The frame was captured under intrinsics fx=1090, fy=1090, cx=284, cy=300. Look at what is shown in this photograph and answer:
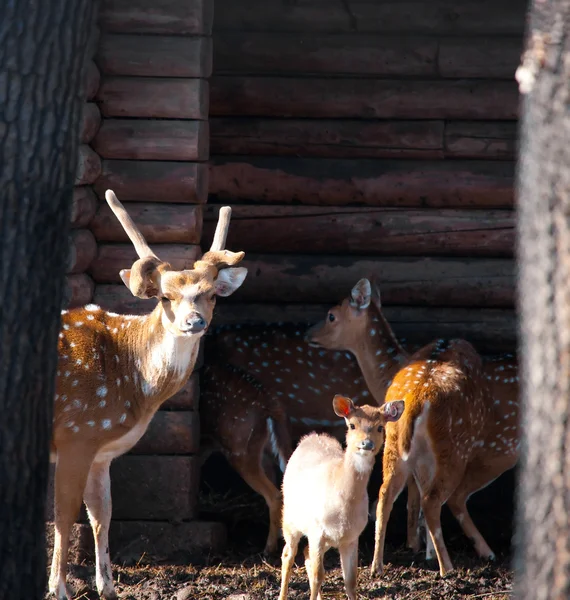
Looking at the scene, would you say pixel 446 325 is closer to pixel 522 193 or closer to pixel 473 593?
pixel 473 593

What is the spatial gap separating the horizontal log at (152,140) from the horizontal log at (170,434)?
1641mm

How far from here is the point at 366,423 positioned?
5.60 metres

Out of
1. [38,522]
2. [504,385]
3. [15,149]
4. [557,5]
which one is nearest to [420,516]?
[504,385]

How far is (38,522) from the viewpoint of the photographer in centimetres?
424

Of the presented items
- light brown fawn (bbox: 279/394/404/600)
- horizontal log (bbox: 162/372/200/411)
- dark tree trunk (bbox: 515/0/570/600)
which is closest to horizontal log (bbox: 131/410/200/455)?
horizontal log (bbox: 162/372/200/411)

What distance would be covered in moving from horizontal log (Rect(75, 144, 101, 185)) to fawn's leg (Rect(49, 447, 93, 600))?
66.8 inches

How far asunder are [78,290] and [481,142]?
3232mm

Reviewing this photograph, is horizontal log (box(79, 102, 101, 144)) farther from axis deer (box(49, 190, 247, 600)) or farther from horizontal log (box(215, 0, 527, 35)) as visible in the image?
horizontal log (box(215, 0, 527, 35))

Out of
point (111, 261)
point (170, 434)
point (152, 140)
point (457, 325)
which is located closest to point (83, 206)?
point (111, 261)

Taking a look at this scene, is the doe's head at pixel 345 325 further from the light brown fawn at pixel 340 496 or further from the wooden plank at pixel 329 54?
the light brown fawn at pixel 340 496

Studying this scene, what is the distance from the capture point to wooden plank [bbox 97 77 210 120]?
670 centimetres

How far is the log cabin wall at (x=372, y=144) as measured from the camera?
808 centimetres

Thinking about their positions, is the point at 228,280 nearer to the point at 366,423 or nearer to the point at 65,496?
the point at 366,423

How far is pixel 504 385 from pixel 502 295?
0.84 meters
